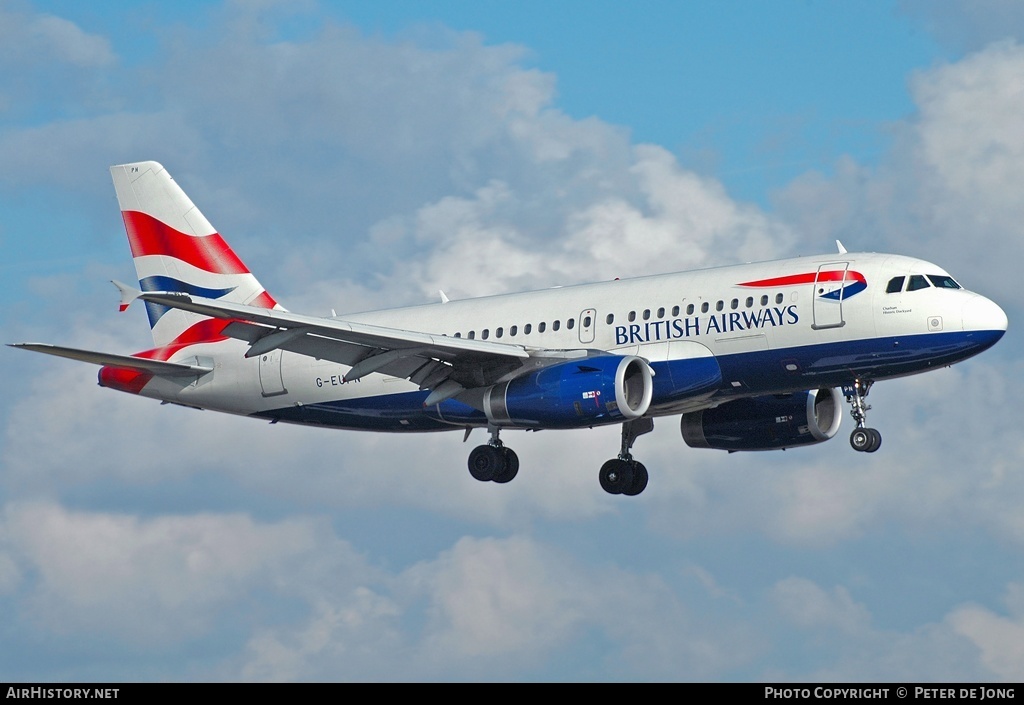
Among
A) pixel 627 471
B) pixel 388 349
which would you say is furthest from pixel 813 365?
pixel 388 349

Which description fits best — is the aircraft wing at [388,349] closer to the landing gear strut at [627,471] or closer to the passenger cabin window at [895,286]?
the landing gear strut at [627,471]

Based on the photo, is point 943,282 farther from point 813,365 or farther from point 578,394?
point 578,394

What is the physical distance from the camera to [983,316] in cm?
4300

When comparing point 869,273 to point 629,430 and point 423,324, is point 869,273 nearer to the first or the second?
point 629,430

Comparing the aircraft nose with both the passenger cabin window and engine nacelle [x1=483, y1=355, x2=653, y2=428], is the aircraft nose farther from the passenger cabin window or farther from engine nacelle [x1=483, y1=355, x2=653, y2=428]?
engine nacelle [x1=483, y1=355, x2=653, y2=428]

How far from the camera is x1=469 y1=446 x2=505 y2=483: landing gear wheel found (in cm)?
4884

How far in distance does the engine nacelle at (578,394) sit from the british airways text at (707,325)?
159cm

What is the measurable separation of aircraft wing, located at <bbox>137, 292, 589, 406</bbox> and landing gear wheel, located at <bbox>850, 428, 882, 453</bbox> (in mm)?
8026

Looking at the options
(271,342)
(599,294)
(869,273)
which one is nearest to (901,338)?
(869,273)

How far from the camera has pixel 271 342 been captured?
4194 centimetres

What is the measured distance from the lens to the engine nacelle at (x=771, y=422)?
5062cm

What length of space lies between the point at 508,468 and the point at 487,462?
0.75m
